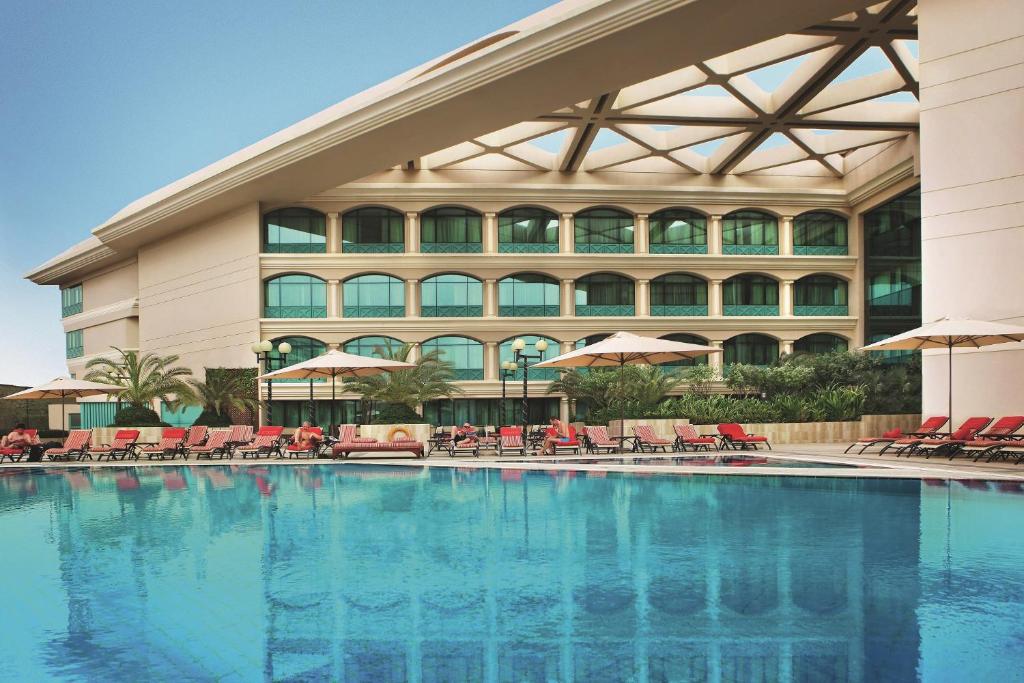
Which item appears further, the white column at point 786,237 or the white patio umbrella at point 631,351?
the white column at point 786,237

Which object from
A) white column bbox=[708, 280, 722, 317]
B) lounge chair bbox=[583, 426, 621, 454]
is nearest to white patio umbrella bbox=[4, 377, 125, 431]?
lounge chair bbox=[583, 426, 621, 454]

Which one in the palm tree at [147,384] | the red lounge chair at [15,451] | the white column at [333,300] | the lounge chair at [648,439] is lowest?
the red lounge chair at [15,451]

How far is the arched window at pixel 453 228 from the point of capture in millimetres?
36469

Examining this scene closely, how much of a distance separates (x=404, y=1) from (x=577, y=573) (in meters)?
56.8

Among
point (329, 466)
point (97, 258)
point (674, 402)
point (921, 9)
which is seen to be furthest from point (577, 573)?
point (97, 258)

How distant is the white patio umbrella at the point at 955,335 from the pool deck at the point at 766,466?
265 centimetres

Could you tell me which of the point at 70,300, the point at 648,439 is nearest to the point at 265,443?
the point at 648,439

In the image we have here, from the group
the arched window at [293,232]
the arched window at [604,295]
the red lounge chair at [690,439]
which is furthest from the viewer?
the arched window at [604,295]

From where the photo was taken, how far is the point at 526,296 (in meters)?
36.7

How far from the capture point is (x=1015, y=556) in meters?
7.83

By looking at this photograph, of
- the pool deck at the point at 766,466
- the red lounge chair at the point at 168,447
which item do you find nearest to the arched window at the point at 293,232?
the red lounge chair at the point at 168,447

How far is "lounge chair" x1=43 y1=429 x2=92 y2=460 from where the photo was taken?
22.6m

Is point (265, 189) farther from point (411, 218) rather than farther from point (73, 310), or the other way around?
point (73, 310)

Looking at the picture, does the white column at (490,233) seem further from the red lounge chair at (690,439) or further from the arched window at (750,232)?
the red lounge chair at (690,439)
